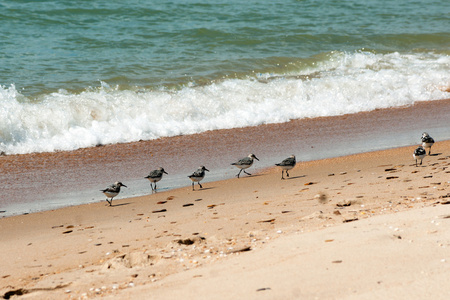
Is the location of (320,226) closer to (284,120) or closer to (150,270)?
(150,270)

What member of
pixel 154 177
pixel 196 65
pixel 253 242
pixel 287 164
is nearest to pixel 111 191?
pixel 154 177

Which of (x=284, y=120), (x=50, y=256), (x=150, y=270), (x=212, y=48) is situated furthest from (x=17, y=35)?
(x=150, y=270)

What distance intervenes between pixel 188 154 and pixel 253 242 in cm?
579

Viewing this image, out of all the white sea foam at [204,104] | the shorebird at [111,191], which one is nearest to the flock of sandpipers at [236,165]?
the shorebird at [111,191]

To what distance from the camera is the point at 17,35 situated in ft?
62.1

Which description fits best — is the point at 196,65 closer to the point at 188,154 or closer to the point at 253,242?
the point at 188,154

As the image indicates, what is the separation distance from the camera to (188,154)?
38.0ft

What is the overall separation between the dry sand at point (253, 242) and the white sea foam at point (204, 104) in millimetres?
4243

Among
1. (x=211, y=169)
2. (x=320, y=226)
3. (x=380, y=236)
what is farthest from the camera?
(x=211, y=169)

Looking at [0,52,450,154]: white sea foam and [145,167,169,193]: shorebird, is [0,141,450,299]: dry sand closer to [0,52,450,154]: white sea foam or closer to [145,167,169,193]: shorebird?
[145,167,169,193]: shorebird

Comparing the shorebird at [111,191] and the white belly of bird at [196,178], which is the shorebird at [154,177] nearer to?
the white belly of bird at [196,178]

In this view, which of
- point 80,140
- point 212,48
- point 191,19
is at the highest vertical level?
point 191,19

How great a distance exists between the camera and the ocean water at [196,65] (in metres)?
13.6

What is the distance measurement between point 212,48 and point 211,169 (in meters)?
9.27
